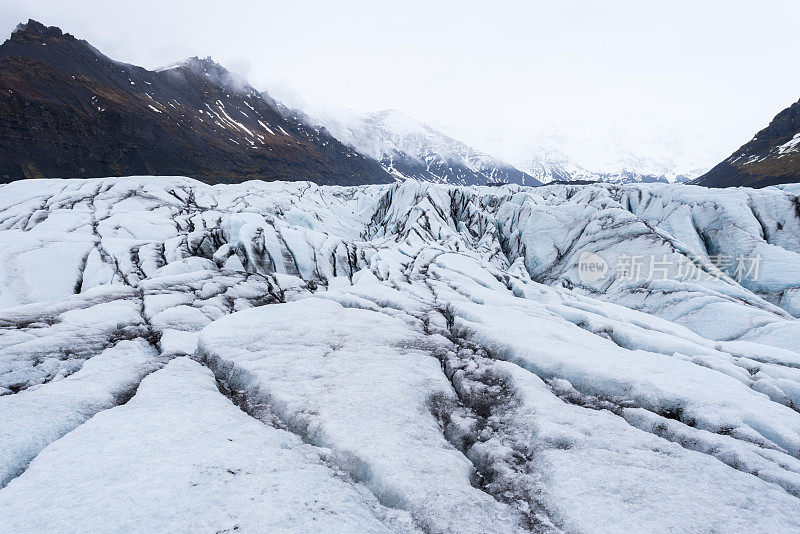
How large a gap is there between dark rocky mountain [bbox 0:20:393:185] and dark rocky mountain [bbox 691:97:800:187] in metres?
149

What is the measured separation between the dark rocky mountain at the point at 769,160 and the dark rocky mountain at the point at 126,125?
14922 centimetres

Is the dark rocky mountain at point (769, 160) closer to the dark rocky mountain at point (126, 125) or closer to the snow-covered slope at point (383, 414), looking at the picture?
the snow-covered slope at point (383, 414)

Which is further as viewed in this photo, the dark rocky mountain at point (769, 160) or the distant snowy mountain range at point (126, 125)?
the dark rocky mountain at point (769, 160)

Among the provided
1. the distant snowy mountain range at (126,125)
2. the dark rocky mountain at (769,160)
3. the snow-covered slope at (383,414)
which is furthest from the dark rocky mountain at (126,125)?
the dark rocky mountain at (769,160)

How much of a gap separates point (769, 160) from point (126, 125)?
206 meters

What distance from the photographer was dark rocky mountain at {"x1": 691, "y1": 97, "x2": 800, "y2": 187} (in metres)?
93.1

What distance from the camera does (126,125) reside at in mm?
105188

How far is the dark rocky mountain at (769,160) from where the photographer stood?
93.1 m

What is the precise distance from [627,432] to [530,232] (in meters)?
28.4

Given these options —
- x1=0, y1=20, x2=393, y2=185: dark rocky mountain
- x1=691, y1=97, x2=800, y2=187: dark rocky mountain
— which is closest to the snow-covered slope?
x1=0, y1=20, x2=393, y2=185: dark rocky mountain

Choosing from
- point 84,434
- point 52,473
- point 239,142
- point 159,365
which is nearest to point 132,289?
point 159,365

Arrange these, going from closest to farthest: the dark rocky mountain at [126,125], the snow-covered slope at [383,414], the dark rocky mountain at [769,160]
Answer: the snow-covered slope at [383,414] < the dark rocky mountain at [126,125] < the dark rocky mountain at [769,160]

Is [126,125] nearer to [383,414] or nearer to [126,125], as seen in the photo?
[126,125]

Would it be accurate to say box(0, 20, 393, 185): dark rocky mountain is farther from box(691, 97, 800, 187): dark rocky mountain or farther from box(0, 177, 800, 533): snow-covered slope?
box(691, 97, 800, 187): dark rocky mountain
